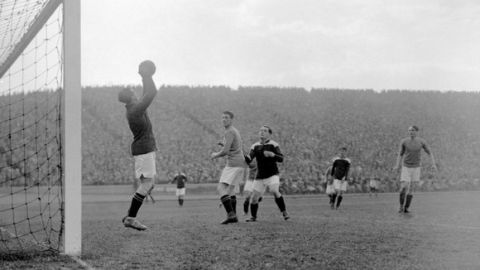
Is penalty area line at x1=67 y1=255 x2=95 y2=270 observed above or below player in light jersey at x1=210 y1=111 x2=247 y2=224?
below

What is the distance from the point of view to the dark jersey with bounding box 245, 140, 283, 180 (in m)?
13.4

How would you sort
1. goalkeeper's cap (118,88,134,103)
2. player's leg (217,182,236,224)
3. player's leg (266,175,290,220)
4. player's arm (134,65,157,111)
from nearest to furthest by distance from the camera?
1. player's arm (134,65,157,111)
2. goalkeeper's cap (118,88,134,103)
3. player's leg (217,182,236,224)
4. player's leg (266,175,290,220)

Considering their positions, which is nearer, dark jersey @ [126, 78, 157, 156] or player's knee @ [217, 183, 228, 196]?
dark jersey @ [126, 78, 157, 156]

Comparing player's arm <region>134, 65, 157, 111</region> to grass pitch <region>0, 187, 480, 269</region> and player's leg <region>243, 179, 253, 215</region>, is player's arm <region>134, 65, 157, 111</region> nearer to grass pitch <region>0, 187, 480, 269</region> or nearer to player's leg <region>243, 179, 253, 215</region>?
grass pitch <region>0, 187, 480, 269</region>

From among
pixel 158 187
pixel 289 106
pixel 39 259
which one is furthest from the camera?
pixel 289 106

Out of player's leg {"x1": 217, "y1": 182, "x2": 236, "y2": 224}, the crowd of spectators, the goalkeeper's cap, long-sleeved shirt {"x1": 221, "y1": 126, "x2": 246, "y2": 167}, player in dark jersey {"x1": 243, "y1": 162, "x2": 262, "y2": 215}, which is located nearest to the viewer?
the goalkeeper's cap

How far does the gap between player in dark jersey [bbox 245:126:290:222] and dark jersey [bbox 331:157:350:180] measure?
687 cm

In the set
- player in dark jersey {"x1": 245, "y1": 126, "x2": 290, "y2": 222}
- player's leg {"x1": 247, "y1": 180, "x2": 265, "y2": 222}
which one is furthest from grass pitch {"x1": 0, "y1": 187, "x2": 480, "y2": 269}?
player's leg {"x1": 247, "y1": 180, "x2": 265, "y2": 222}

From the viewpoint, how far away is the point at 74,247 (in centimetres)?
780

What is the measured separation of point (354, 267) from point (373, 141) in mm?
59075

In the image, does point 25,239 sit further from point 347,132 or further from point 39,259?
point 347,132

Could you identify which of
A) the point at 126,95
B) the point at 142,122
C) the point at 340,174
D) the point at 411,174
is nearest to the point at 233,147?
the point at 142,122

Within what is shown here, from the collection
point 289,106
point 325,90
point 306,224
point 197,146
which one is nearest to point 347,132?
point 289,106

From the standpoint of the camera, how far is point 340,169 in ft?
66.4
